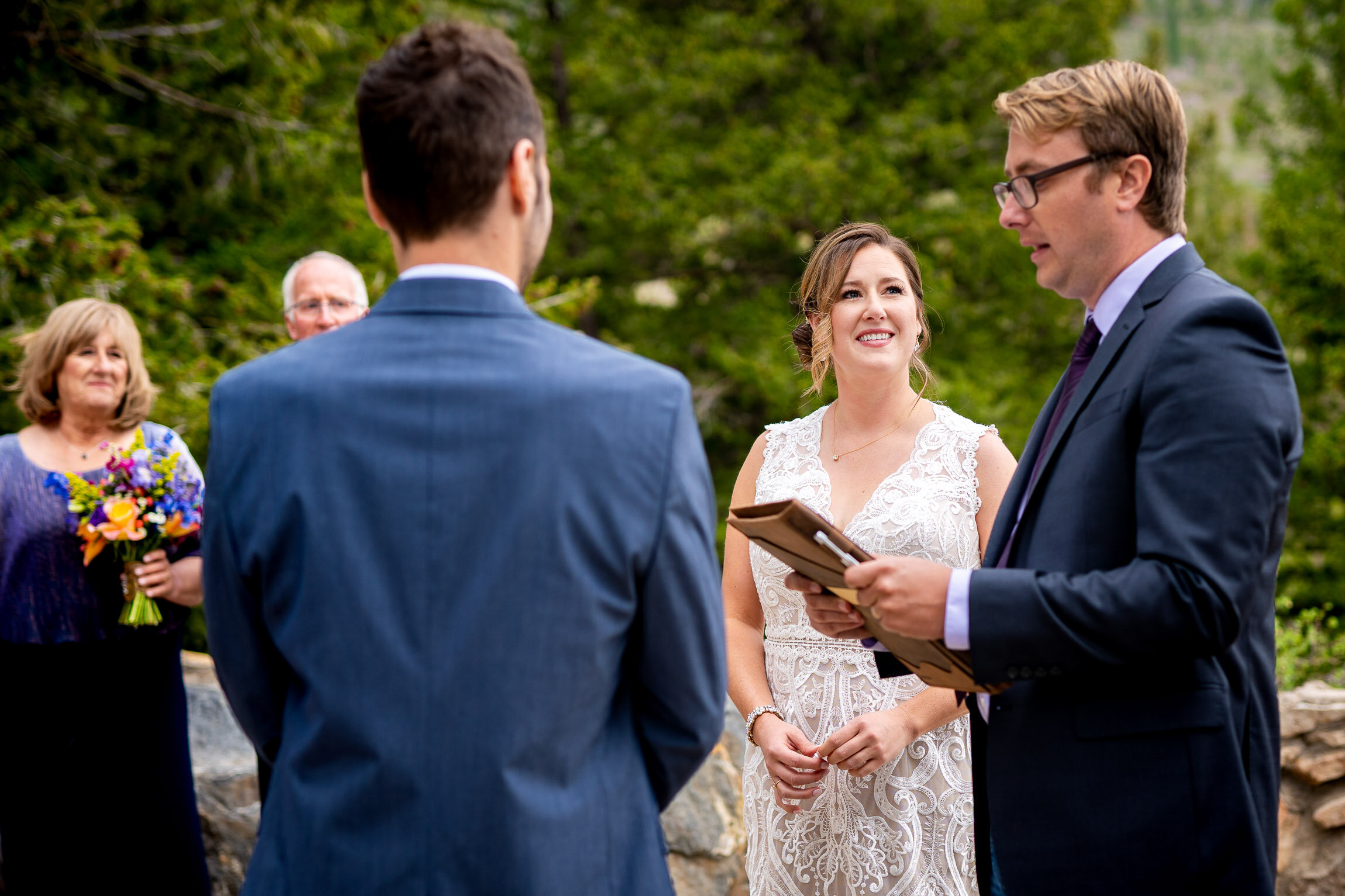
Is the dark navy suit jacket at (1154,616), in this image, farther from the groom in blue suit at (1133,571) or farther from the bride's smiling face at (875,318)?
the bride's smiling face at (875,318)

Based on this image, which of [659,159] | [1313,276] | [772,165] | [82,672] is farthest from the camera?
[659,159]

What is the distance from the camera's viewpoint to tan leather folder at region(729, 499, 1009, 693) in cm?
196

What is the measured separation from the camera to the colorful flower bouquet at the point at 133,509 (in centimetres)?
373

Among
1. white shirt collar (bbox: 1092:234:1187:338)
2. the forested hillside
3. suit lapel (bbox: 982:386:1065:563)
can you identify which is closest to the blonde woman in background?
suit lapel (bbox: 982:386:1065:563)

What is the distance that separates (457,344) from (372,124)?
0.36 metres

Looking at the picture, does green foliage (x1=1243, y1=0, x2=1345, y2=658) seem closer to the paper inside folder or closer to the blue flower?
the paper inside folder

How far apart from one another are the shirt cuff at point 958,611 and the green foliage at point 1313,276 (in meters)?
11.8

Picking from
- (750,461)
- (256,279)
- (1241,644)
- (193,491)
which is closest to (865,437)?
(750,461)

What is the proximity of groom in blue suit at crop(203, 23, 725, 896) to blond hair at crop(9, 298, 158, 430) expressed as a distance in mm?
2855

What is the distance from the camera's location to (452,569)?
153 cm

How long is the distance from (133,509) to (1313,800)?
463 centimetres

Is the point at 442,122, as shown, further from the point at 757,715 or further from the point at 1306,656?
the point at 1306,656

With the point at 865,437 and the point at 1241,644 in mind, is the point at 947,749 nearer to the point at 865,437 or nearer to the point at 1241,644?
the point at 865,437

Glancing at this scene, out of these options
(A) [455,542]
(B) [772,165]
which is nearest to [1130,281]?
(A) [455,542]
